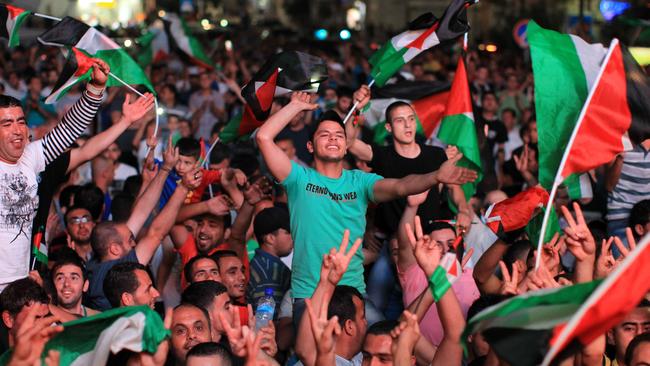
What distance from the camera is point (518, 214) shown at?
7.81 metres

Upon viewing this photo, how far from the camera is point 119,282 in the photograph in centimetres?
696

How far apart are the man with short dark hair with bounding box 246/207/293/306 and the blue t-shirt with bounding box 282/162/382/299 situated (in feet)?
3.11

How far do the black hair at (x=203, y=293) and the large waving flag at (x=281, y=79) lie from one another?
1.35 metres

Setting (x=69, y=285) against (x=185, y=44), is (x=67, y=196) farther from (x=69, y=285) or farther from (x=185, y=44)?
(x=185, y=44)

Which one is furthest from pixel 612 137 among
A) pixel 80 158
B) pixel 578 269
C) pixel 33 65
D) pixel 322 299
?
pixel 33 65

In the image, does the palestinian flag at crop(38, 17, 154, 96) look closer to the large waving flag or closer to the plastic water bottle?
the large waving flag

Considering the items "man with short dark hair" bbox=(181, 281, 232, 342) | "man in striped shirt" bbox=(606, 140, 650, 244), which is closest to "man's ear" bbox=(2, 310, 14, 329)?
"man with short dark hair" bbox=(181, 281, 232, 342)

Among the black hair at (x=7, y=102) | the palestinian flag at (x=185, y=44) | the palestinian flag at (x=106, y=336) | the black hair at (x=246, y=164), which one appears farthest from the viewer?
the palestinian flag at (x=185, y=44)

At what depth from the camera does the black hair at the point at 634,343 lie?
19.4 feet

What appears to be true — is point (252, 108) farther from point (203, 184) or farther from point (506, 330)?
point (506, 330)

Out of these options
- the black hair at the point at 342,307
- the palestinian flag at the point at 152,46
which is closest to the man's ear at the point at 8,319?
the black hair at the point at 342,307

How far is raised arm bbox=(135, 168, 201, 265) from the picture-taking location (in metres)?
7.95

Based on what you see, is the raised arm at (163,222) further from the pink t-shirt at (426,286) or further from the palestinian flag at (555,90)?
the palestinian flag at (555,90)

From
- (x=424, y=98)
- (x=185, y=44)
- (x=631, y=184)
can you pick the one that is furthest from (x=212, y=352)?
(x=185, y=44)
